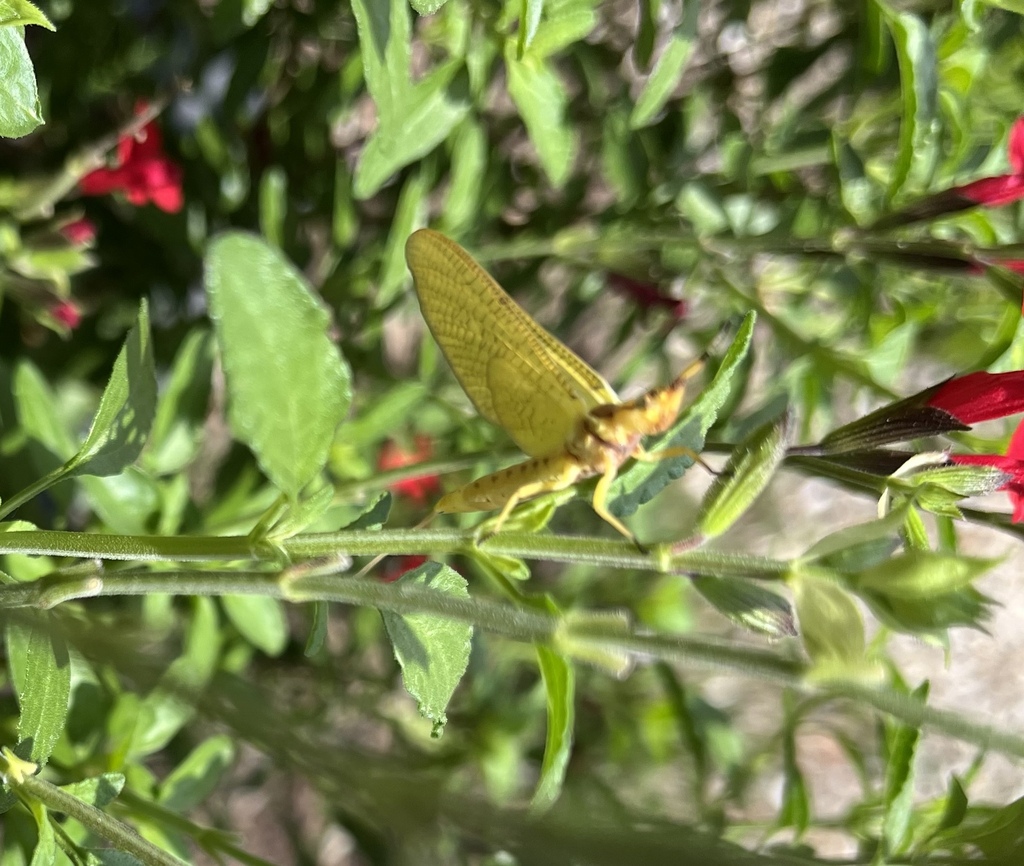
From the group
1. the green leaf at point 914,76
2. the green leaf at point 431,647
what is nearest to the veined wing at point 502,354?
the green leaf at point 431,647

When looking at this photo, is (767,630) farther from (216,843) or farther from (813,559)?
(216,843)

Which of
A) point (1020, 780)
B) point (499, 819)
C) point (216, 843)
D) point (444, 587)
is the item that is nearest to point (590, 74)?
point (444, 587)

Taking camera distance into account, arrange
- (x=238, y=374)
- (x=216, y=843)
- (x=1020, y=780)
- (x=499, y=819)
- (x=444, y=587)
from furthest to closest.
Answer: (x=1020, y=780) → (x=216, y=843) → (x=444, y=587) → (x=238, y=374) → (x=499, y=819)

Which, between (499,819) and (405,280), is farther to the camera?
(405,280)

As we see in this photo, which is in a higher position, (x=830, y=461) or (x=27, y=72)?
(x=27, y=72)

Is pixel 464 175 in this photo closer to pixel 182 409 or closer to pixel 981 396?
pixel 182 409

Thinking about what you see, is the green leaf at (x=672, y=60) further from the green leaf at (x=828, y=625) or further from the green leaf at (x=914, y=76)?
the green leaf at (x=828, y=625)

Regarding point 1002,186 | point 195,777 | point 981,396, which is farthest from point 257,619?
point 1002,186

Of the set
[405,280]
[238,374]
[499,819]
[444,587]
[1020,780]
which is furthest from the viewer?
[1020,780]
